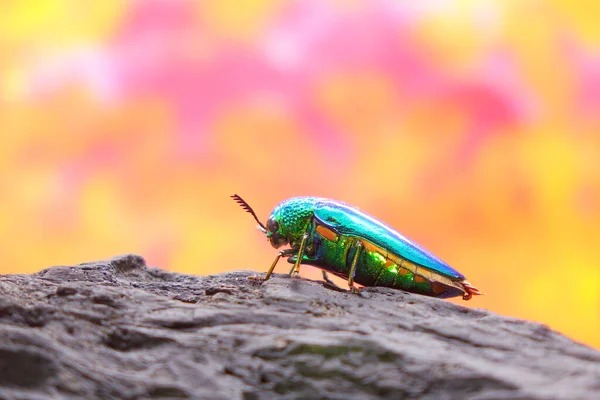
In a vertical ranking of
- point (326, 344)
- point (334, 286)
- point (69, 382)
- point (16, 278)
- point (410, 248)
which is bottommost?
point (69, 382)

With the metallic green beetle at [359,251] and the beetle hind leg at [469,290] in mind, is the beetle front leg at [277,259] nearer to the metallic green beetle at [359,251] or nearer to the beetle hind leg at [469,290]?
the metallic green beetle at [359,251]

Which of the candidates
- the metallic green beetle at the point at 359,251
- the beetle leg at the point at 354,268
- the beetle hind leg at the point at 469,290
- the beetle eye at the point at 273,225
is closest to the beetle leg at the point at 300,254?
the metallic green beetle at the point at 359,251

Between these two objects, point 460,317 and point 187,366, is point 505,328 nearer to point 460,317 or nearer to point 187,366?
point 460,317

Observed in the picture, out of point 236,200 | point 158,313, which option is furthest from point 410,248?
point 158,313

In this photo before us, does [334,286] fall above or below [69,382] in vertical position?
above

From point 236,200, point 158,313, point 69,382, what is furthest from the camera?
point 236,200

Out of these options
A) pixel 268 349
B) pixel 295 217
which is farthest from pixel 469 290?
pixel 268 349

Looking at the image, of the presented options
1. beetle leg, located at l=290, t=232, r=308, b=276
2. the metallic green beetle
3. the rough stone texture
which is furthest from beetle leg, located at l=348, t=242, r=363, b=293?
beetle leg, located at l=290, t=232, r=308, b=276

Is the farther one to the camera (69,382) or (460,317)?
(460,317)
